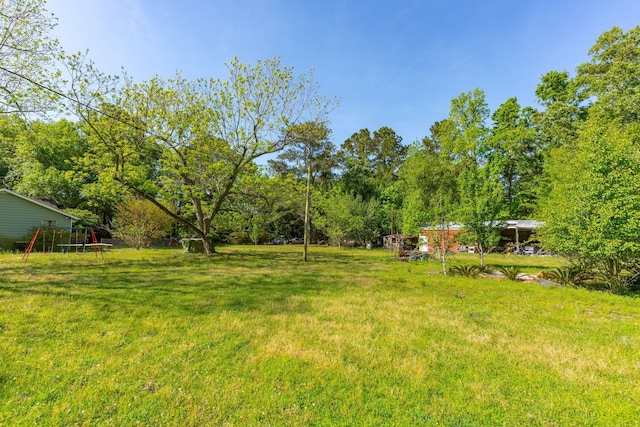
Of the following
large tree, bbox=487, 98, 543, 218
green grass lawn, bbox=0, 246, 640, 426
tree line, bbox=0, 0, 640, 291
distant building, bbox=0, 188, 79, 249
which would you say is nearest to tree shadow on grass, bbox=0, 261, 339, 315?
green grass lawn, bbox=0, 246, 640, 426

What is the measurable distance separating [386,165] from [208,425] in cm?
4515

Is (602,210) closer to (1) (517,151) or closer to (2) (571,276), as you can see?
(2) (571,276)

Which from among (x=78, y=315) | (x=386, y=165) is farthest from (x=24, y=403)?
(x=386, y=165)

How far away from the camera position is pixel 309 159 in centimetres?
3859

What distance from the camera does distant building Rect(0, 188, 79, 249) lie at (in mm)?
18812

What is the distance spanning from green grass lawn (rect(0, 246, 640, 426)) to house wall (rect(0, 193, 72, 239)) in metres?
17.4

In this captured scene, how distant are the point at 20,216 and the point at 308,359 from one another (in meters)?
25.3

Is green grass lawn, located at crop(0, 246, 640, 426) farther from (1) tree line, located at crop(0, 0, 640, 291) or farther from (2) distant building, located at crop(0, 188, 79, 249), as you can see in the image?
(2) distant building, located at crop(0, 188, 79, 249)

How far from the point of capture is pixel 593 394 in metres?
3.18

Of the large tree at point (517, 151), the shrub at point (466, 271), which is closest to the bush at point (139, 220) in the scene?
the shrub at point (466, 271)

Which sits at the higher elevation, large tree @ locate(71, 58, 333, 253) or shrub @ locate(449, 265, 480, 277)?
large tree @ locate(71, 58, 333, 253)

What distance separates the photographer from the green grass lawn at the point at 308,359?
109 inches

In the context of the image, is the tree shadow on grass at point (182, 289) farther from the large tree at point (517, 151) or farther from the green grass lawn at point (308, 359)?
the large tree at point (517, 151)

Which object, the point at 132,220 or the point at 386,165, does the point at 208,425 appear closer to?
the point at 132,220
